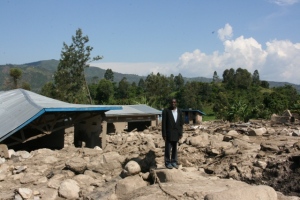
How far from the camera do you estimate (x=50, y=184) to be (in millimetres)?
8016

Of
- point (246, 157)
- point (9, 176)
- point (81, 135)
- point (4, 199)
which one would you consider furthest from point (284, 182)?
point (81, 135)

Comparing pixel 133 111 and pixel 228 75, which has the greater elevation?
pixel 228 75

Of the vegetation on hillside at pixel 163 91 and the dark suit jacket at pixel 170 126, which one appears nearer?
the dark suit jacket at pixel 170 126

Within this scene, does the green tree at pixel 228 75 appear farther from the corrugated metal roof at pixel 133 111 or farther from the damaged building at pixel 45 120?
the damaged building at pixel 45 120

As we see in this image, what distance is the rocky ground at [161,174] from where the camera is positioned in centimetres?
618

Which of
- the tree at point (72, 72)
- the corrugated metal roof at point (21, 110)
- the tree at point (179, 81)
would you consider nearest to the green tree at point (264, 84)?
the tree at point (179, 81)

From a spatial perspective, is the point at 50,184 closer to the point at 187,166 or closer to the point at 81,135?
the point at 187,166

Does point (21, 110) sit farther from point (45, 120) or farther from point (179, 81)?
point (179, 81)

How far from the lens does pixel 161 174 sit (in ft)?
22.6

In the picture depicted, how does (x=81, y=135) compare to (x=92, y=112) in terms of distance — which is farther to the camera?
(x=81, y=135)

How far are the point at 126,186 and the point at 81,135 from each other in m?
8.57

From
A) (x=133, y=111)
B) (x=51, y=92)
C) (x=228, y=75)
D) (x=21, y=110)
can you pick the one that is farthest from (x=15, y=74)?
(x=228, y=75)

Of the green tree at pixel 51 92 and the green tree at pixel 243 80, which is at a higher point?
the green tree at pixel 243 80

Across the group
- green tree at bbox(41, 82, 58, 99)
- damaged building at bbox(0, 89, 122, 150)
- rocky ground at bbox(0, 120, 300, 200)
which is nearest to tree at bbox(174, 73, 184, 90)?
green tree at bbox(41, 82, 58, 99)
